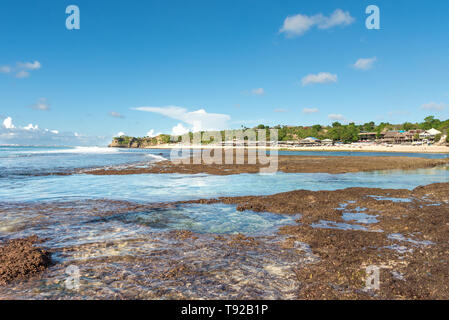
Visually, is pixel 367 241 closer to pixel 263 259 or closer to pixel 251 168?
pixel 263 259

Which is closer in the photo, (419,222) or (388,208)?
(419,222)

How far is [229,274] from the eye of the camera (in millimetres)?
6293

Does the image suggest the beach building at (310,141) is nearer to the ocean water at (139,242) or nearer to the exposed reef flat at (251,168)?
the exposed reef flat at (251,168)

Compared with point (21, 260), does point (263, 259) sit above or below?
below

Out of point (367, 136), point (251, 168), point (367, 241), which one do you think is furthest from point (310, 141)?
point (367, 241)

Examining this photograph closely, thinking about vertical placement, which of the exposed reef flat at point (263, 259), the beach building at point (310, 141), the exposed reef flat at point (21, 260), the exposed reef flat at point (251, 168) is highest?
the beach building at point (310, 141)

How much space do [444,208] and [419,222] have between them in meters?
3.64

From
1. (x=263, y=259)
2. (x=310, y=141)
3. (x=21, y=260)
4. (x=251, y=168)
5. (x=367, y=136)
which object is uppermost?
(x=367, y=136)

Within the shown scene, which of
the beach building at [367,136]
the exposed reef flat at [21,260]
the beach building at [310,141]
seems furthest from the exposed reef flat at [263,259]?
the beach building at [367,136]

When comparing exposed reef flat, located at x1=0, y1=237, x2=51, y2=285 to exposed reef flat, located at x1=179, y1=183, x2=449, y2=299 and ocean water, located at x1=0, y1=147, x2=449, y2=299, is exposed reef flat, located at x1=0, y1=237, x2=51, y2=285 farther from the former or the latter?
exposed reef flat, located at x1=179, y1=183, x2=449, y2=299
